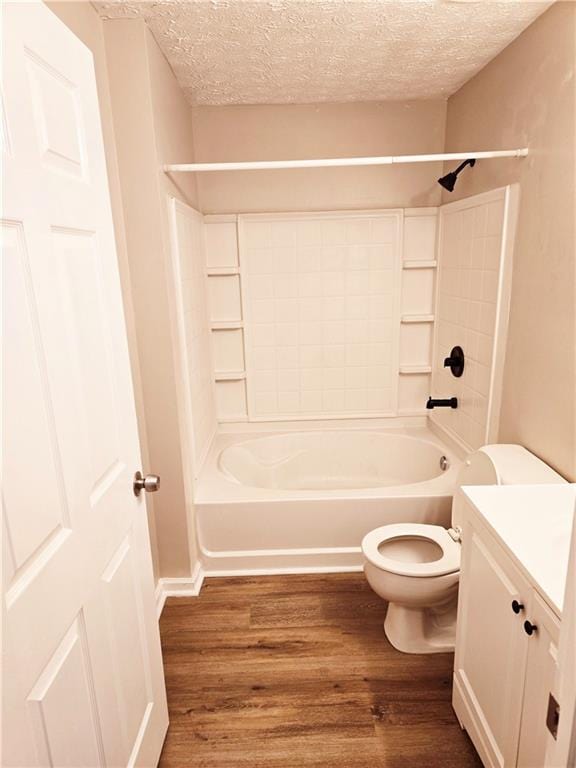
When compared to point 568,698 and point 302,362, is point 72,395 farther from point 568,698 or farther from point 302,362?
point 302,362

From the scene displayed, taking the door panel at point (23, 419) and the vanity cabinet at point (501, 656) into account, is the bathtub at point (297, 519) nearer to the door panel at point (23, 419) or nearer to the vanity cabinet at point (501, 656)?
the vanity cabinet at point (501, 656)

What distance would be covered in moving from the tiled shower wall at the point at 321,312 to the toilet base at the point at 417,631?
145 cm

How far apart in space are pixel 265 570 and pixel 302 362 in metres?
1.33

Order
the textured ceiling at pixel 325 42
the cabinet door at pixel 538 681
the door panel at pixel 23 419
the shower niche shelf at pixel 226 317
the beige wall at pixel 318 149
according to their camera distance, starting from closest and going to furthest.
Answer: the door panel at pixel 23 419 < the cabinet door at pixel 538 681 < the textured ceiling at pixel 325 42 < the beige wall at pixel 318 149 < the shower niche shelf at pixel 226 317

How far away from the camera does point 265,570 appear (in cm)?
240

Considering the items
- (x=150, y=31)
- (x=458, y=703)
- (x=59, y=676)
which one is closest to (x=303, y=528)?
(x=458, y=703)

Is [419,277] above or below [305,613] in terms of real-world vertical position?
above

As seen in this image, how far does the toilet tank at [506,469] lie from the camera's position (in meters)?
1.62

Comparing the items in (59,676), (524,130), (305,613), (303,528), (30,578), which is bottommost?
(305,613)

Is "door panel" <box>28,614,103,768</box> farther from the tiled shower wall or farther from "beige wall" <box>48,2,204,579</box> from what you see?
the tiled shower wall

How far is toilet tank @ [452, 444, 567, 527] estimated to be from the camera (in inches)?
63.8

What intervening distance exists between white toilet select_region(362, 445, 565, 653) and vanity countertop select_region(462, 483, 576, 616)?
0.84 feet

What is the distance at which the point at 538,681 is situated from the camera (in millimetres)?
1025

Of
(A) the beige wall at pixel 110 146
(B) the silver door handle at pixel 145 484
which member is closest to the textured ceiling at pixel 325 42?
(A) the beige wall at pixel 110 146
